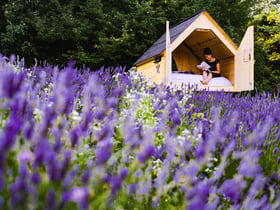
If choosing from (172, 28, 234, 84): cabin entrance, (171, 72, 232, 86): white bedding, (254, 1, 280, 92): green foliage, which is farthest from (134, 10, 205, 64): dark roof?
(254, 1, 280, 92): green foliage

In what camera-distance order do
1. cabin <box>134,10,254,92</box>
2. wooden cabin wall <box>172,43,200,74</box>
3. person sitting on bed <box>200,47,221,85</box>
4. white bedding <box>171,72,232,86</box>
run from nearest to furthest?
cabin <box>134,10,254,92</box> < white bedding <box>171,72,232,86</box> < person sitting on bed <box>200,47,221,85</box> < wooden cabin wall <box>172,43,200,74</box>

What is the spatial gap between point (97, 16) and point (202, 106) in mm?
10618

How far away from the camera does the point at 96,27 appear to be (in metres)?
13.3

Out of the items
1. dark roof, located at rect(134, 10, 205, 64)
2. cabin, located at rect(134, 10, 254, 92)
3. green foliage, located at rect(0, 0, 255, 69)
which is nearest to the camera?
cabin, located at rect(134, 10, 254, 92)

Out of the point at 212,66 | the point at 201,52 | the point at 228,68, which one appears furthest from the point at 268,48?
the point at 212,66

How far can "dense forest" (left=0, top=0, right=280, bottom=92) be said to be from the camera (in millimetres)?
12234

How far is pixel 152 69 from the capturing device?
25.2 feet

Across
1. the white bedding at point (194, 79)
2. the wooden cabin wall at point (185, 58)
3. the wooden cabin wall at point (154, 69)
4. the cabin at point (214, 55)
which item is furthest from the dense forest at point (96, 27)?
the white bedding at point (194, 79)

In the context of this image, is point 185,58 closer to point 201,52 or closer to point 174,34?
point 201,52

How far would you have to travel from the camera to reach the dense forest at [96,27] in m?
12.2

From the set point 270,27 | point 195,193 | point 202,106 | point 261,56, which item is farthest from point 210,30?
point 270,27

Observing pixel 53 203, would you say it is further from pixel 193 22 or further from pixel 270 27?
pixel 270 27

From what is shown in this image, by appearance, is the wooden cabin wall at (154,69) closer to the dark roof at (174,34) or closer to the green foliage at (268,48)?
the dark roof at (174,34)

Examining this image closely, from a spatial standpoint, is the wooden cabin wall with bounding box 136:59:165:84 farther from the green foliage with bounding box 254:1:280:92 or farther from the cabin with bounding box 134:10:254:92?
the green foliage with bounding box 254:1:280:92
